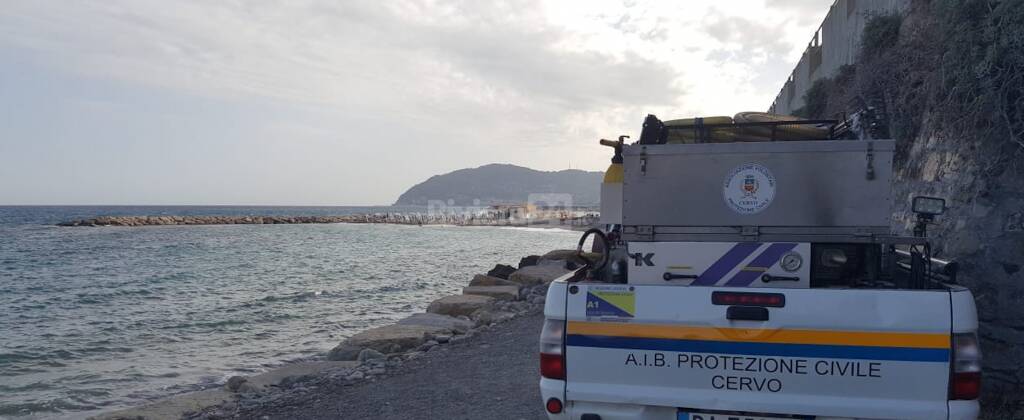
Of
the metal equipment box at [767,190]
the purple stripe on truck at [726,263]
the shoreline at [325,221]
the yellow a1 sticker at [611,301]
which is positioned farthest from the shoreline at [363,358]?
the shoreline at [325,221]

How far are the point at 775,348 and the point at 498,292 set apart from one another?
13.3 metres

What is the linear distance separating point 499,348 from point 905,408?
6967 mm

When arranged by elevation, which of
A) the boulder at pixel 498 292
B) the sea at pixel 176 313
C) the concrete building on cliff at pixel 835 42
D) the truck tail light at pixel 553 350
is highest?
the concrete building on cliff at pixel 835 42

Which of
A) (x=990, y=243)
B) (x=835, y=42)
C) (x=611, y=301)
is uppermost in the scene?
(x=835, y=42)

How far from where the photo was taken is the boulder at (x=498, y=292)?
54.1 feet

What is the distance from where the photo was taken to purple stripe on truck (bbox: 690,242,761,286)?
4211mm

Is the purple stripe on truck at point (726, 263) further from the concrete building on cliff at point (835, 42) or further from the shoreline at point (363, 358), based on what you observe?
the concrete building on cliff at point (835, 42)

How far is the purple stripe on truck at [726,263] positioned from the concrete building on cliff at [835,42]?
28.6 ft

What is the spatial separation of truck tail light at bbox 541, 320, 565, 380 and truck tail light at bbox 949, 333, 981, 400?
6.33 ft

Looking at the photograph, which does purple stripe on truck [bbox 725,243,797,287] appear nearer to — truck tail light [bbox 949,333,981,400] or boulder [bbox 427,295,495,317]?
truck tail light [bbox 949,333,981,400]

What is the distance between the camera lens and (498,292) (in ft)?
55.1

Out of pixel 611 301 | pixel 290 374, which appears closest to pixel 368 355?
pixel 290 374

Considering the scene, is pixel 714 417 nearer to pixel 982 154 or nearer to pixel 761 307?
pixel 761 307

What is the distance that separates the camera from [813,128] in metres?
5.71
